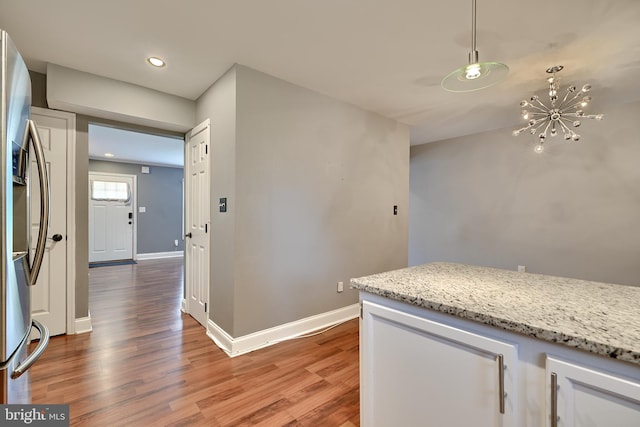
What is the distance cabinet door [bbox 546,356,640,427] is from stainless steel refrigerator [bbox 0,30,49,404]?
167 centimetres

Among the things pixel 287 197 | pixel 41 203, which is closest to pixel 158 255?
pixel 287 197

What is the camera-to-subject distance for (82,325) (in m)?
2.70

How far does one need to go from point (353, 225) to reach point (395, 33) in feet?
6.16

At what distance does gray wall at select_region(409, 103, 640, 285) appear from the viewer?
3.17 m

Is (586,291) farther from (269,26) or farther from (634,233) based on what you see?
(634,233)

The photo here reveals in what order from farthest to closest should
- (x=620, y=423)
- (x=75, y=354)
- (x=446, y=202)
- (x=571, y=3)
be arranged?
1. (x=446, y=202)
2. (x=75, y=354)
3. (x=571, y=3)
4. (x=620, y=423)

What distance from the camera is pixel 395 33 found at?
1.96 meters

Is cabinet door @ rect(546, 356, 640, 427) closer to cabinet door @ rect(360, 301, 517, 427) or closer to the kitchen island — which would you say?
the kitchen island

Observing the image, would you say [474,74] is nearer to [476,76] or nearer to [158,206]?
[476,76]

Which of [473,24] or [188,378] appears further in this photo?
[188,378]

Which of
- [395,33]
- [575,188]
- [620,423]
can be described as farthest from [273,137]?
[575,188]

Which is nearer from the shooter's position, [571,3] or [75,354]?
[571,3]

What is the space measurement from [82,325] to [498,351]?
3427mm
